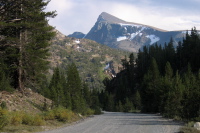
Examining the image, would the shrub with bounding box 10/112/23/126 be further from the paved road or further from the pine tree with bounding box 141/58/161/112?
the pine tree with bounding box 141/58/161/112

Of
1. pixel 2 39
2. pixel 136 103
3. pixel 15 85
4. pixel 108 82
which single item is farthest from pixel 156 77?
pixel 108 82

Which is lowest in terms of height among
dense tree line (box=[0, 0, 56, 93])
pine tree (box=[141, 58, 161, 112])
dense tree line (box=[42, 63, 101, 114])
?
pine tree (box=[141, 58, 161, 112])

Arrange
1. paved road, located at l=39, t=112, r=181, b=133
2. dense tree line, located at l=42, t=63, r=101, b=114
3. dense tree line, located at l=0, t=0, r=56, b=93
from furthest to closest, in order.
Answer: dense tree line, located at l=42, t=63, r=101, b=114 → dense tree line, located at l=0, t=0, r=56, b=93 → paved road, located at l=39, t=112, r=181, b=133

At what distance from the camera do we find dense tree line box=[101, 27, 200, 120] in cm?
3166

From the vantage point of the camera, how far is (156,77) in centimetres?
7206

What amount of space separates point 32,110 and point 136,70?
110 m

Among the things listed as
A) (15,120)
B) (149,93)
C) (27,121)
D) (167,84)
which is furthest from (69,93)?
(149,93)

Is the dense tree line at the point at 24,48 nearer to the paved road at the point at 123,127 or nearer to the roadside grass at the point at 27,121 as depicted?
the roadside grass at the point at 27,121

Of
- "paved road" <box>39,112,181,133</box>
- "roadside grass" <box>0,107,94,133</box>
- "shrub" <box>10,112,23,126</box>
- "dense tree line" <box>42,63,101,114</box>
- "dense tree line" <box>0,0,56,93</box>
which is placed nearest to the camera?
"roadside grass" <box>0,107,94,133</box>

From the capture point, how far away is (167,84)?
46.1 meters

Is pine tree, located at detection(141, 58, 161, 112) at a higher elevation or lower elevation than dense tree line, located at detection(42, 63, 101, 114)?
lower

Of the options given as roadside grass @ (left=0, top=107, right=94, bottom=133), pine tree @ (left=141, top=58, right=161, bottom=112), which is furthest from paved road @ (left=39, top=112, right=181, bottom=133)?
pine tree @ (left=141, top=58, right=161, bottom=112)

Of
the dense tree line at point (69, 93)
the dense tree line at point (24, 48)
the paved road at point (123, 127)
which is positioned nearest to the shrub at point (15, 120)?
the paved road at point (123, 127)

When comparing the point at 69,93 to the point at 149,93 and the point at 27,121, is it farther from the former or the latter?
the point at 149,93
